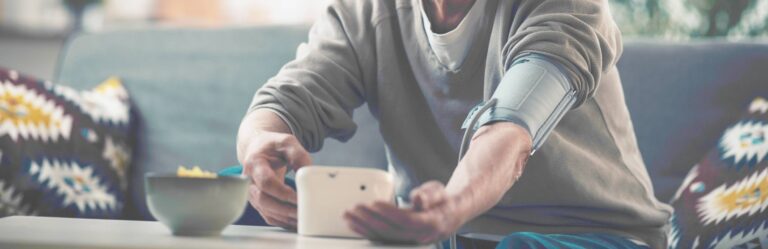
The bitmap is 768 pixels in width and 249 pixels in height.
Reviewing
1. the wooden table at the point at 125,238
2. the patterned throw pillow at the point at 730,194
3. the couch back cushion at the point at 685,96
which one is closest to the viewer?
the wooden table at the point at 125,238

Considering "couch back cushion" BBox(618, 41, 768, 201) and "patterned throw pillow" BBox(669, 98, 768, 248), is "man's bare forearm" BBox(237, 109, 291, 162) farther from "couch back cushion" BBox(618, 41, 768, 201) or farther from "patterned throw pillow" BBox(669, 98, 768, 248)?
"couch back cushion" BBox(618, 41, 768, 201)

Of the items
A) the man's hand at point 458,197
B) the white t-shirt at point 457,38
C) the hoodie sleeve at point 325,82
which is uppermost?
the white t-shirt at point 457,38

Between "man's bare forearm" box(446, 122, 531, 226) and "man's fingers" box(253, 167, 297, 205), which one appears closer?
"man's bare forearm" box(446, 122, 531, 226)

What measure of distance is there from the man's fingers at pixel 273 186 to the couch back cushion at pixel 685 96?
2.97 feet

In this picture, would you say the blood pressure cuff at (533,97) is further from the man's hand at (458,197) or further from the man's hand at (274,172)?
the man's hand at (274,172)

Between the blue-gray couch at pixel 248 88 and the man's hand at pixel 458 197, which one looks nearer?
the man's hand at pixel 458 197

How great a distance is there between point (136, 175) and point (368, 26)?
768mm

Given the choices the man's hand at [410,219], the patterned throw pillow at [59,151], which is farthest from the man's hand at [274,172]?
the patterned throw pillow at [59,151]

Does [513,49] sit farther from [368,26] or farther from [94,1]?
[94,1]

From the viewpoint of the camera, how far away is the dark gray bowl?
0.77m

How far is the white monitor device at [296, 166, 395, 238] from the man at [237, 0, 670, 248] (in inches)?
3.9

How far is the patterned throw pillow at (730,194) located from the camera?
132 cm

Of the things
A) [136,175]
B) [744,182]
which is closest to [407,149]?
[744,182]

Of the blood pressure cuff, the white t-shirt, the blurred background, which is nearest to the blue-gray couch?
the white t-shirt
